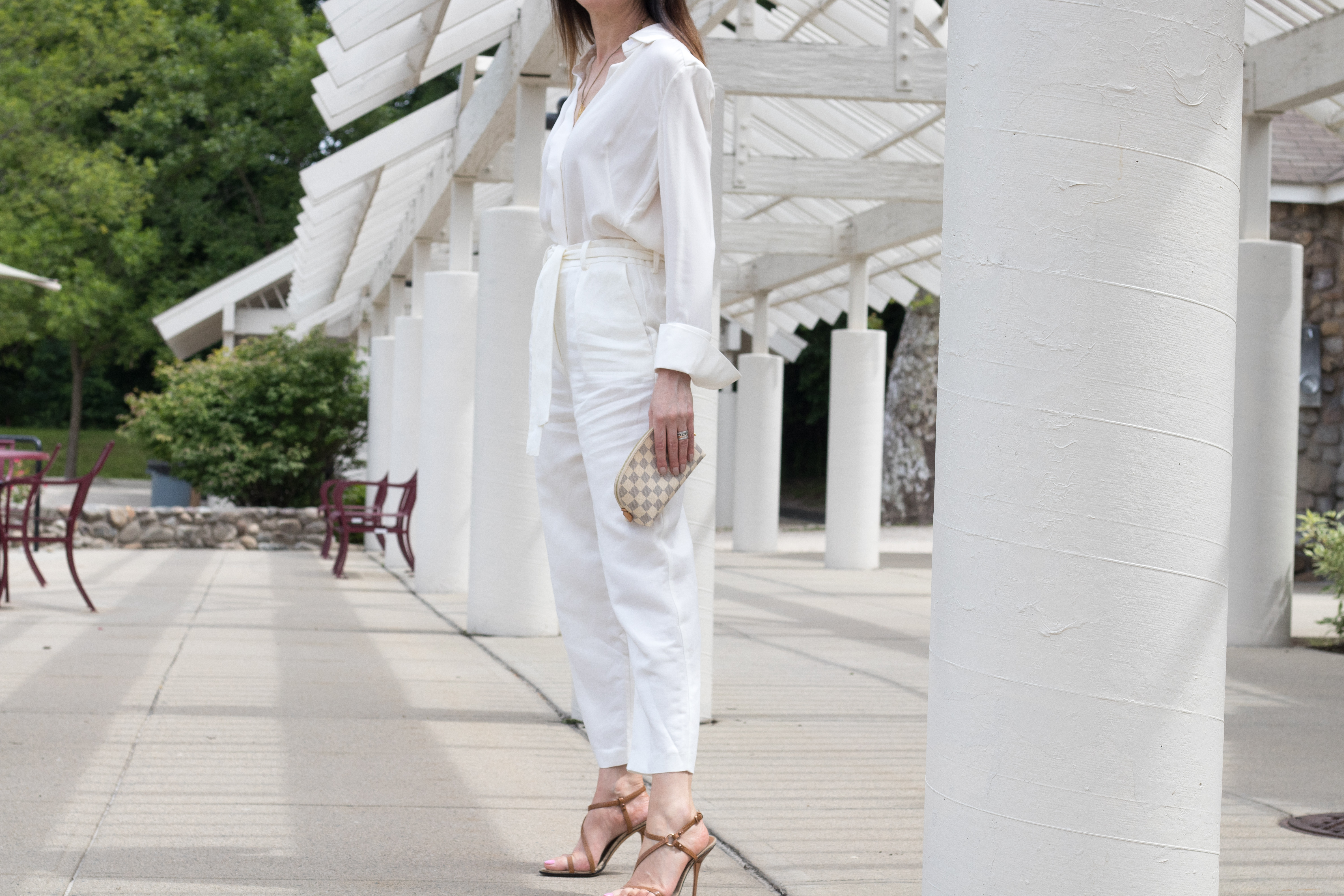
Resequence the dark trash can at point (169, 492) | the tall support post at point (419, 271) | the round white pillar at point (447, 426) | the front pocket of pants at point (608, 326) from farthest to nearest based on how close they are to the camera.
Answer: the dark trash can at point (169, 492)
the tall support post at point (419, 271)
the round white pillar at point (447, 426)
the front pocket of pants at point (608, 326)

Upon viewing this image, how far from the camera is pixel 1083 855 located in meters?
1.87

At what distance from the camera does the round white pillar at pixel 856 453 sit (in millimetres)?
13602

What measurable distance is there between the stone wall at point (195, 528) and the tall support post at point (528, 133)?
818 centimetres

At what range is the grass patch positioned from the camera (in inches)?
1368

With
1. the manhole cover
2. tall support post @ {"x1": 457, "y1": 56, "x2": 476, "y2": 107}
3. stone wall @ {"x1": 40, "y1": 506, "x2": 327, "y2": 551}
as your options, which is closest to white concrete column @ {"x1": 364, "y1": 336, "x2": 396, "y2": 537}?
stone wall @ {"x1": 40, "y1": 506, "x2": 327, "y2": 551}

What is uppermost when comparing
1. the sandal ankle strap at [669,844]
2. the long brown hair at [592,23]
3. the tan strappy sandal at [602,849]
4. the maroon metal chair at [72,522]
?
the long brown hair at [592,23]

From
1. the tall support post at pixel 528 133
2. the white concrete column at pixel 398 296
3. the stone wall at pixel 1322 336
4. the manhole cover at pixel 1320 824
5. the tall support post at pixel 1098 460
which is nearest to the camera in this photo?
the tall support post at pixel 1098 460

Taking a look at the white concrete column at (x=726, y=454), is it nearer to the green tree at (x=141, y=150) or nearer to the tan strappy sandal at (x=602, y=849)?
the green tree at (x=141, y=150)

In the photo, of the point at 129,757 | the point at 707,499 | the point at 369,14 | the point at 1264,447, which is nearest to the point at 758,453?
the point at 1264,447

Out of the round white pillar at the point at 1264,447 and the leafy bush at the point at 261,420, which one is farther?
the leafy bush at the point at 261,420

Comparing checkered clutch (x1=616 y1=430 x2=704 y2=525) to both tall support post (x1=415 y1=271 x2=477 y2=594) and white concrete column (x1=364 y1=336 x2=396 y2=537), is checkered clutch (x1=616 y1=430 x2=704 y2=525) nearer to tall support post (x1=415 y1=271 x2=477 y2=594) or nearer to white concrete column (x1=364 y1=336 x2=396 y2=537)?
tall support post (x1=415 y1=271 x2=477 y2=594)

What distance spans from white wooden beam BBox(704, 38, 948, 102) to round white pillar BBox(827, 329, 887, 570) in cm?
552

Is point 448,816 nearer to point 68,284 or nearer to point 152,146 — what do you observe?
point 68,284

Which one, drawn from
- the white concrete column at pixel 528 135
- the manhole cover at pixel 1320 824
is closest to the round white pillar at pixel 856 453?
the white concrete column at pixel 528 135
